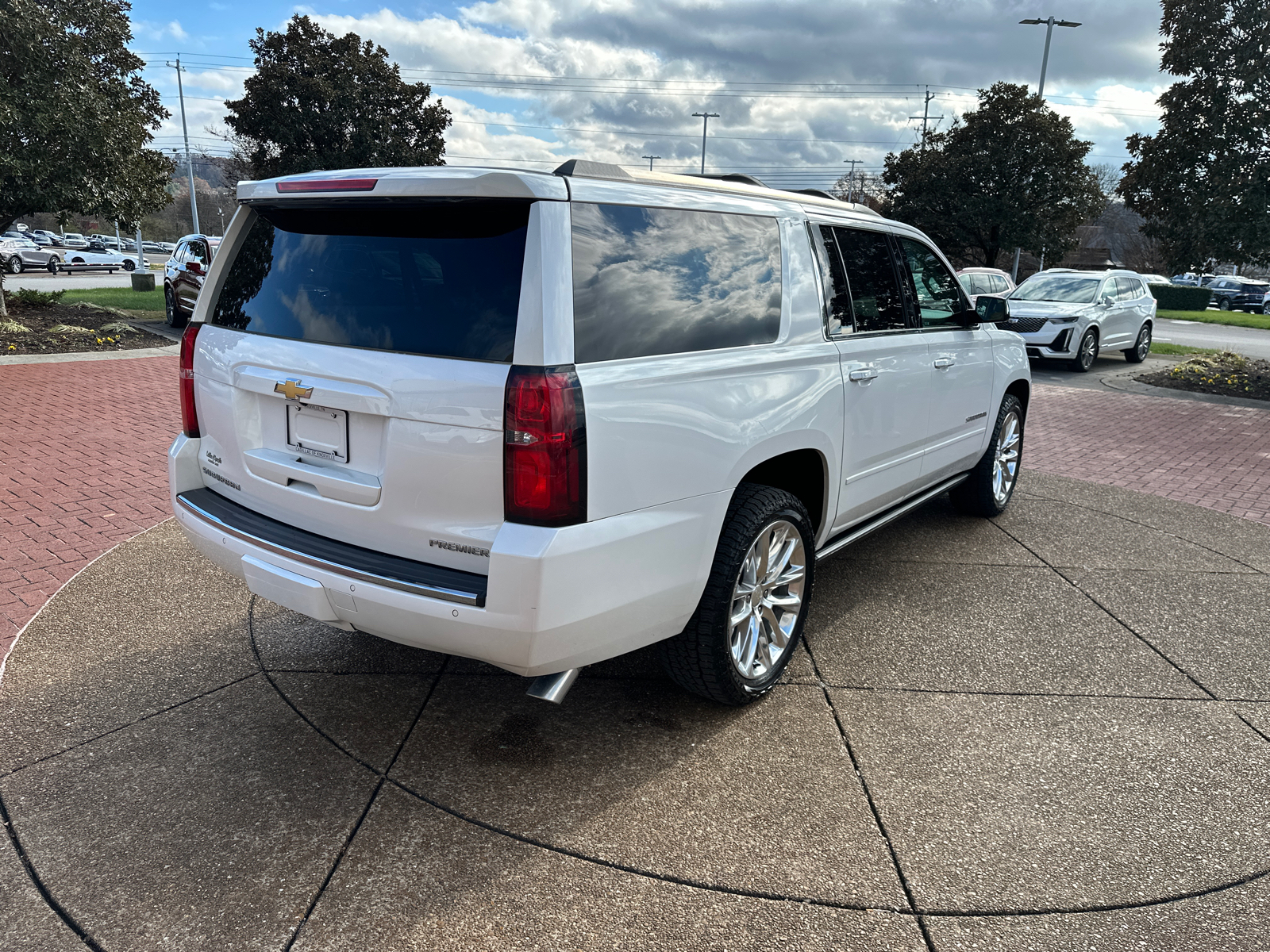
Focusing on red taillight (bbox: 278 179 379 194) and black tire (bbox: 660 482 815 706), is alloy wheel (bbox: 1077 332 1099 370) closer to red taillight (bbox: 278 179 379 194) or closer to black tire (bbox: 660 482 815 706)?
black tire (bbox: 660 482 815 706)

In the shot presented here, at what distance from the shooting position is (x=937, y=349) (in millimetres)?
4723

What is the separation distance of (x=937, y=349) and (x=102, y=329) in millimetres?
13440

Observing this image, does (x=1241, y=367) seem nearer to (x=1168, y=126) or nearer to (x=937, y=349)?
(x=1168, y=126)

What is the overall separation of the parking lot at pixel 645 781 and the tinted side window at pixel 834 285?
4.84ft

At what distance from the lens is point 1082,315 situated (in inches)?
603

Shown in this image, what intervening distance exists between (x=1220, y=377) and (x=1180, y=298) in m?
31.0

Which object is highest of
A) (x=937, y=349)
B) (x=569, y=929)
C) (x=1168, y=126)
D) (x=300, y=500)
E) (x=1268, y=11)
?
(x=1268, y=11)

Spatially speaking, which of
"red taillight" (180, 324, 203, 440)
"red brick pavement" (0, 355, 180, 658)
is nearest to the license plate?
"red taillight" (180, 324, 203, 440)

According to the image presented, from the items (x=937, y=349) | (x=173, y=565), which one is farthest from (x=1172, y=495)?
(x=173, y=565)

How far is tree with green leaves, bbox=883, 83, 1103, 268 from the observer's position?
2778 centimetres

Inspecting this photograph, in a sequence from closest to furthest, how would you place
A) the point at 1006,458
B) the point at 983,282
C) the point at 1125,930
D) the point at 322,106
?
the point at 1125,930
the point at 1006,458
the point at 983,282
the point at 322,106

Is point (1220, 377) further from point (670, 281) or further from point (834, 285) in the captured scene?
point (670, 281)

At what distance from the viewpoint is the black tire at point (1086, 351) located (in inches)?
607

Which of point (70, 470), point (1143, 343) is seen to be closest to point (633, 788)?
point (70, 470)
